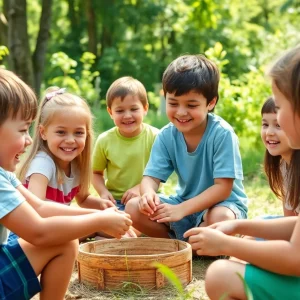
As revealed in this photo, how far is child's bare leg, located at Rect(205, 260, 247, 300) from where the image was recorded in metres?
2.17

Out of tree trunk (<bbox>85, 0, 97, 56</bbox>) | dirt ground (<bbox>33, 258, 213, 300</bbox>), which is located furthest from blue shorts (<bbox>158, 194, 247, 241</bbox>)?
tree trunk (<bbox>85, 0, 97, 56</bbox>)

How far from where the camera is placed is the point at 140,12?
23734 millimetres

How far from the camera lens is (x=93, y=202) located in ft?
12.9

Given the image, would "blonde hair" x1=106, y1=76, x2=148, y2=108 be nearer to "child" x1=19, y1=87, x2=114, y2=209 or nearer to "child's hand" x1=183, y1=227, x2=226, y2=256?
"child" x1=19, y1=87, x2=114, y2=209

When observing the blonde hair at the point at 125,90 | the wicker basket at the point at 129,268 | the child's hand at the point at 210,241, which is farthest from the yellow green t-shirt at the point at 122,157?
the child's hand at the point at 210,241

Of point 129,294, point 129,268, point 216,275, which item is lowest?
point 129,294

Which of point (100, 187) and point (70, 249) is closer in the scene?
point (70, 249)

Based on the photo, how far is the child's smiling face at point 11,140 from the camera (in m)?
2.49

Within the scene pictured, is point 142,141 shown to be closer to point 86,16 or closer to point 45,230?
point 45,230

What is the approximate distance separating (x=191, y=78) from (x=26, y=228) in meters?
1.63

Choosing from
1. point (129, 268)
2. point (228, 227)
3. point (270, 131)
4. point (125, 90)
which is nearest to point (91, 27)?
point (125, 90)

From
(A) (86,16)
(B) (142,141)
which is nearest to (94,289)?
(B) (142,141)

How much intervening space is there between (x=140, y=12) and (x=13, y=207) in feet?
71.8

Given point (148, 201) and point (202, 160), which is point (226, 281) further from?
point (202, 160)
